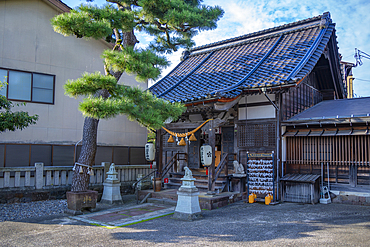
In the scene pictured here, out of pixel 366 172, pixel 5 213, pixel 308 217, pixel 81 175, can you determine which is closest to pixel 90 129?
pixel 81 175

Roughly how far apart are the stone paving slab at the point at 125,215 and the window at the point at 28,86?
20.3ft

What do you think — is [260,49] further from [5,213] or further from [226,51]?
[5,213]

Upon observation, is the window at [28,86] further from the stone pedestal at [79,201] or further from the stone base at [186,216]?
the stone base at [186,216]

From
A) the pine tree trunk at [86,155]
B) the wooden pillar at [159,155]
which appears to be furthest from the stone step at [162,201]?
the pine tree trunk at [86,155]

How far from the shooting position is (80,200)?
979 centimetres

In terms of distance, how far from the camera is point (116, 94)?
9.61 meters

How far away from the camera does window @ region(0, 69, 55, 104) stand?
12117 millimetres

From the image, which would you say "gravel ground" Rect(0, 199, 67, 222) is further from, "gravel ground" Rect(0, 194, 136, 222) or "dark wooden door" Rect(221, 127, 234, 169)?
"dark wooden door" Rect(221, 127, 234, 169)

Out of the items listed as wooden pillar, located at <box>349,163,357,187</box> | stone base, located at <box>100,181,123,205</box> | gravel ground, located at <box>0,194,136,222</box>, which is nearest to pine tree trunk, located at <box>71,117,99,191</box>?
gravel ground, located at <box>0,194,136,222</box>

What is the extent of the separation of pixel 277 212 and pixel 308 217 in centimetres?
109

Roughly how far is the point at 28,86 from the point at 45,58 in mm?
1535

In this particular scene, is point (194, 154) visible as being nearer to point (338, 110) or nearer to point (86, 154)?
point (86, 154)

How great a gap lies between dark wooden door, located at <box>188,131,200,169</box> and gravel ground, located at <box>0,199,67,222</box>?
20.5 feet

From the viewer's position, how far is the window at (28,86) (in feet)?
39.8
